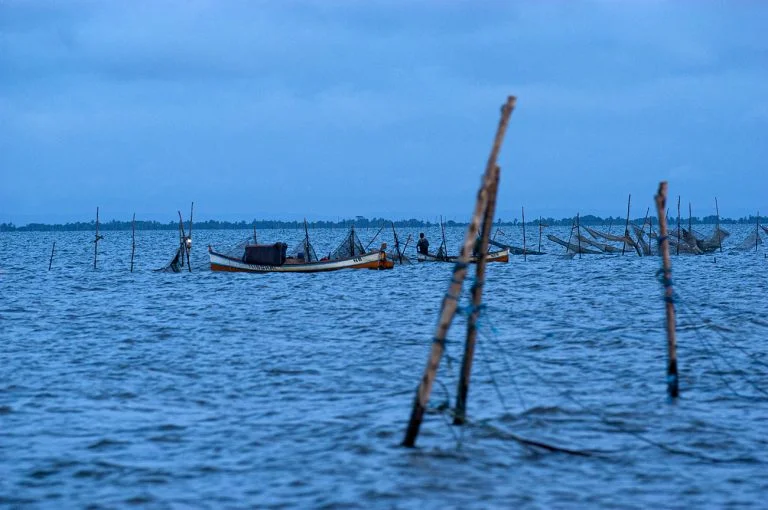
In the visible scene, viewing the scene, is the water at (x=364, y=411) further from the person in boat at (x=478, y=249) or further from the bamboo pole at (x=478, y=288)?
the person in boat at (x=478, y=249)

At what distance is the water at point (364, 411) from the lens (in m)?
9.10

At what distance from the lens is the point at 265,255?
44.2m

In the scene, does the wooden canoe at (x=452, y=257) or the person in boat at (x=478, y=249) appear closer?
the person in boat at (x=478, y=249)

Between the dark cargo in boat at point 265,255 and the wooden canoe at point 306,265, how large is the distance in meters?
0.21

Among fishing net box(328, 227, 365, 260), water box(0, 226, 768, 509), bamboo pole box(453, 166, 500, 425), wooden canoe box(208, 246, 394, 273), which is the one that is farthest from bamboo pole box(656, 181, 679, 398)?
fishing net box(328, 227, 365, 260)

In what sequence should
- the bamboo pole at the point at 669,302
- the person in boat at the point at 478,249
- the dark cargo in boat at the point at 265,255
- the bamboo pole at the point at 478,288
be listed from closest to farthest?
the bamboo pole at the point at 478,288
the person in boat at the point at 478,249
the bamboo pole at the point at 669,302
the dark cargo in boat at the point at 265,255

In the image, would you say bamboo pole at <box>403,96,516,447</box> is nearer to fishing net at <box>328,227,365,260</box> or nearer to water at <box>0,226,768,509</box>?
water at <box>0,226,768,509</box>

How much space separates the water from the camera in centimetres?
910

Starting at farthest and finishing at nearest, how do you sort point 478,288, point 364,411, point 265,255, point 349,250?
1. point 349,250
2. point 265,255
3. point 364,411
4. point 478,288

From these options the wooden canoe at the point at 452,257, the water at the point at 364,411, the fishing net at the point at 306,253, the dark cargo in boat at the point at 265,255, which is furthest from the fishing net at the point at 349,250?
the water at the point at 364,411

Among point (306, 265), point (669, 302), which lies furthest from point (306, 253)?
point (669, 302)

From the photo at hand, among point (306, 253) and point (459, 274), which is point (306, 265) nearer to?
point (306, 253)

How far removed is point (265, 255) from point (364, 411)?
105 feet

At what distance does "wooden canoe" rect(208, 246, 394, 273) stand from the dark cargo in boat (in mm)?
206
